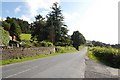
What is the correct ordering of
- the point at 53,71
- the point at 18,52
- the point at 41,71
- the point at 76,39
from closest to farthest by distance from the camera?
the point at 41,71 < the point at 53,71 < the point at 18,52 < the point at 76,39

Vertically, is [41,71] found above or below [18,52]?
below

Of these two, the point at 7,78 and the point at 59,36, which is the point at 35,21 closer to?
the point at 59,36

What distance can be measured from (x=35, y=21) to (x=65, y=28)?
15871mm

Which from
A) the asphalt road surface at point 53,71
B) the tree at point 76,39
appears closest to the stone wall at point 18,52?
the asphalt road surface at point 53,71

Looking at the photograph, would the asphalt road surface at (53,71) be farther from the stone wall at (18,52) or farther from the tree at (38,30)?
the tree at (38,30)

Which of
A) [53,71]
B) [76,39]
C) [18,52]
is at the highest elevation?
[76,39]

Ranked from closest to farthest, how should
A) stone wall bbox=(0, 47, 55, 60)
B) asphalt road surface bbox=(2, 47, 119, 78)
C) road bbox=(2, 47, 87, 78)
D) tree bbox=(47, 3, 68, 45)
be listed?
road bbox=(2, 47, 87, 78) → asphalt road surface bbox=(2, 47, 119, 78) → stone wall bbox=(0, 47, 55, 60) → tree bbox=(47, 3, 68, 45)

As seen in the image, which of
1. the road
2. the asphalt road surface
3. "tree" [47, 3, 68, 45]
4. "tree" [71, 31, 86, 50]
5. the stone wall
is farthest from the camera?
"tree" [71, 31, 86, 50]

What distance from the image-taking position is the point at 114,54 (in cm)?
3481

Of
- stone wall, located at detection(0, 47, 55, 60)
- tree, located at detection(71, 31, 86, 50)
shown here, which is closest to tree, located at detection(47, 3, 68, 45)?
stone wall, located at detection(0, 47, 55, 60)

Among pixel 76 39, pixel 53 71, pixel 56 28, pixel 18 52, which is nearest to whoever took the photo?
pixel 53 71

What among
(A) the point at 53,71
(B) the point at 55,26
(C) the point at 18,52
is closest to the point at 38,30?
(B) the point at 55,26

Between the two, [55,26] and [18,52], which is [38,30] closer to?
[55,26]

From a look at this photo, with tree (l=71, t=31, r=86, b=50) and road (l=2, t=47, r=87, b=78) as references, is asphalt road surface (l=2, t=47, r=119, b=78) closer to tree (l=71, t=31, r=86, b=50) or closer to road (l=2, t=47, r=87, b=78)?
road (l=2, t=47, r=87, b=78)
